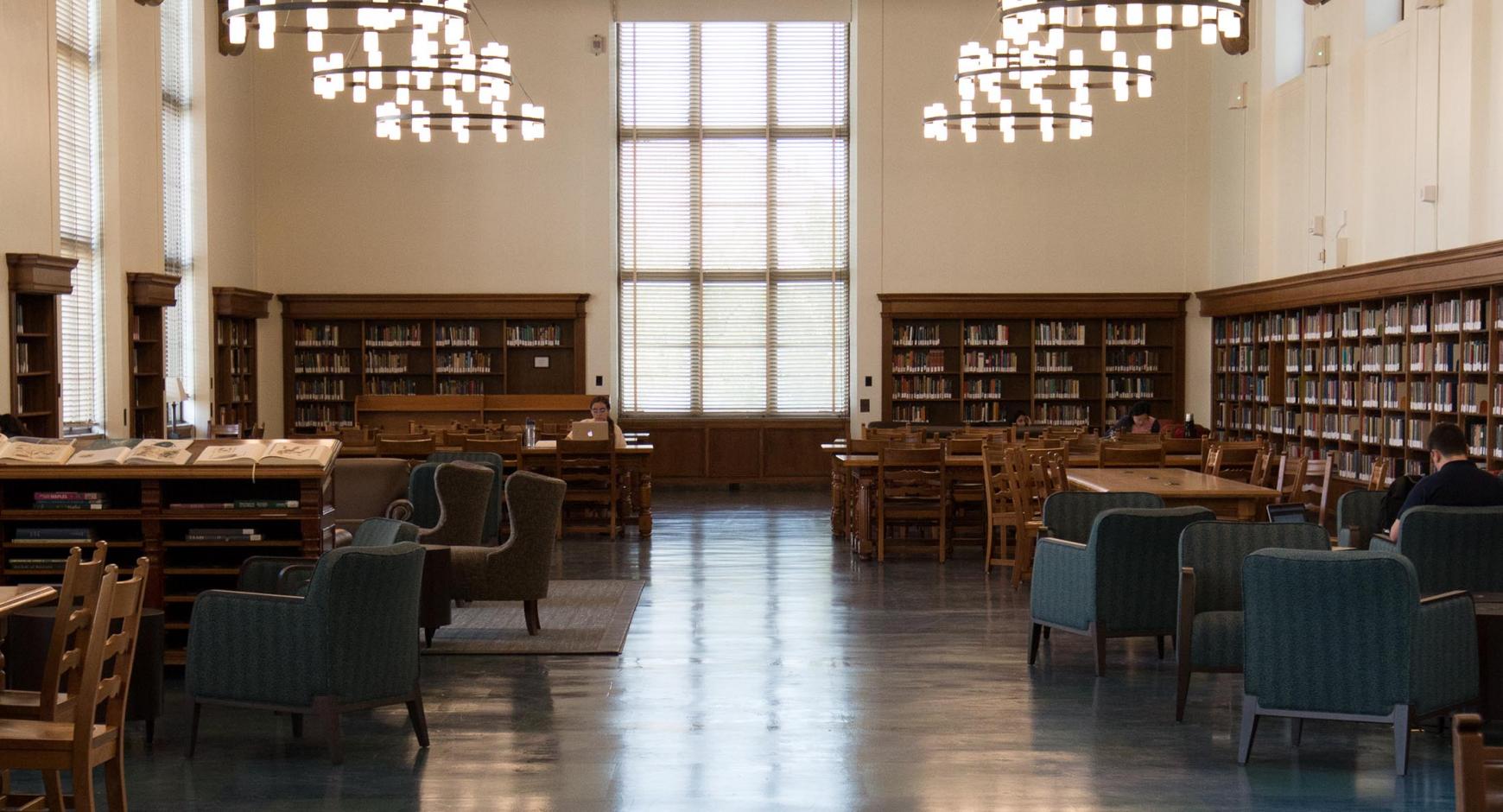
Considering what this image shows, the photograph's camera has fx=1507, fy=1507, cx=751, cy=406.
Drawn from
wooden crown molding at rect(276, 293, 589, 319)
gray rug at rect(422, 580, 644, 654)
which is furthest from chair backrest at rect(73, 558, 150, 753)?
wooden crown molding at rect(276, 293, 589, 319)

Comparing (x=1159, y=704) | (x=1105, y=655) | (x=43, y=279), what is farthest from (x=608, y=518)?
(x=1159, y=704)

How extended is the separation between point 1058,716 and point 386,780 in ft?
8.94

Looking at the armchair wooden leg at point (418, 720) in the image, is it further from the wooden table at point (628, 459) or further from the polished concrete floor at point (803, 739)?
the wooden table at point (628, 459)

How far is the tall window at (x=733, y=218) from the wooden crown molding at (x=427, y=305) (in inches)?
41.4

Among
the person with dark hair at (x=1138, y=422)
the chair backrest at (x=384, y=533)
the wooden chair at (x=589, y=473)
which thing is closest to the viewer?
the chair backrest at (x=384, y=533)

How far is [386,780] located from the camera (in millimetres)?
5266

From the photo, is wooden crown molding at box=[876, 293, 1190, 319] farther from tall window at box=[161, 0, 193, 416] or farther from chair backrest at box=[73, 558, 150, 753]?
chair backrest at box=[73, 558, 150, 753]

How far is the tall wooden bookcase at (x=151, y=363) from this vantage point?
14.0 metres

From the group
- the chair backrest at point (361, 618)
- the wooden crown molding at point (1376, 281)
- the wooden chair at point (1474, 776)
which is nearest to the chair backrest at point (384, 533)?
the chair backrest at point (361, 618)

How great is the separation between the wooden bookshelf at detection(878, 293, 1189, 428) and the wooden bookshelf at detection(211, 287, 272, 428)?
7383mm

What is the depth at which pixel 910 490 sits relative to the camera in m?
11.1

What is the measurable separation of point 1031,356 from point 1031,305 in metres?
0.62

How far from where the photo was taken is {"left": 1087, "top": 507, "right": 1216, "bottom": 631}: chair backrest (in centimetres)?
679

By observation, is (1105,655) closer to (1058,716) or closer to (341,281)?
(1058,716)
